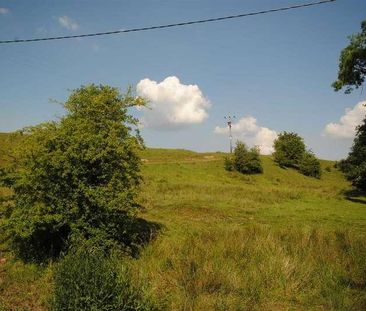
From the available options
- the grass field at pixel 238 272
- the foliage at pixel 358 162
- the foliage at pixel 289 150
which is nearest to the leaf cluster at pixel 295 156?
the foliage at pixel 289 150

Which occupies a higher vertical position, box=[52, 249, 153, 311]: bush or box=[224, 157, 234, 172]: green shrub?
box=[224, 157, 234, 172]: green shrub

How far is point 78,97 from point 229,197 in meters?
19.3

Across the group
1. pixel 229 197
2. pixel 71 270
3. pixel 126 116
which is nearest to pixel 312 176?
pixel 229 197

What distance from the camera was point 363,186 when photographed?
A: 36125mm

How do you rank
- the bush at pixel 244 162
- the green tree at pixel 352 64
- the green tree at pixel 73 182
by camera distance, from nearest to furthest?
1. the green tree at pixel 73 182
2. the green tree at pixel 352 64
3. the bush at pixel 244 162

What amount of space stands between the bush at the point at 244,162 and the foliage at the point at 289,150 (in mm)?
9531

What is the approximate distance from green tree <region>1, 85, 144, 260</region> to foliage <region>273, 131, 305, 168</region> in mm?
49747

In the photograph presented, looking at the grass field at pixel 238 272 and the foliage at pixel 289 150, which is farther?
the foliage at pixel 289 150

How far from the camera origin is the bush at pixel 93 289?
6.86 m

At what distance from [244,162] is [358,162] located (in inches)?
608

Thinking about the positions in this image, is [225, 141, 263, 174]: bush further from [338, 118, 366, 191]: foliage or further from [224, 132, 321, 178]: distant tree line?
[338, 118, 366, 191]: foliage

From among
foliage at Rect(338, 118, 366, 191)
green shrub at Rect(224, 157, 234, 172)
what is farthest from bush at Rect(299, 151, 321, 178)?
foliage at Rect(338, 118, 366, 191)

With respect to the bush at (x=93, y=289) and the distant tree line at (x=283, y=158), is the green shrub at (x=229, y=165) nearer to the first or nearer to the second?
the distant tree line at (x=283, y=158)

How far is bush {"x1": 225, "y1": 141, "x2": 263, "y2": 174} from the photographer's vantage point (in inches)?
1912
